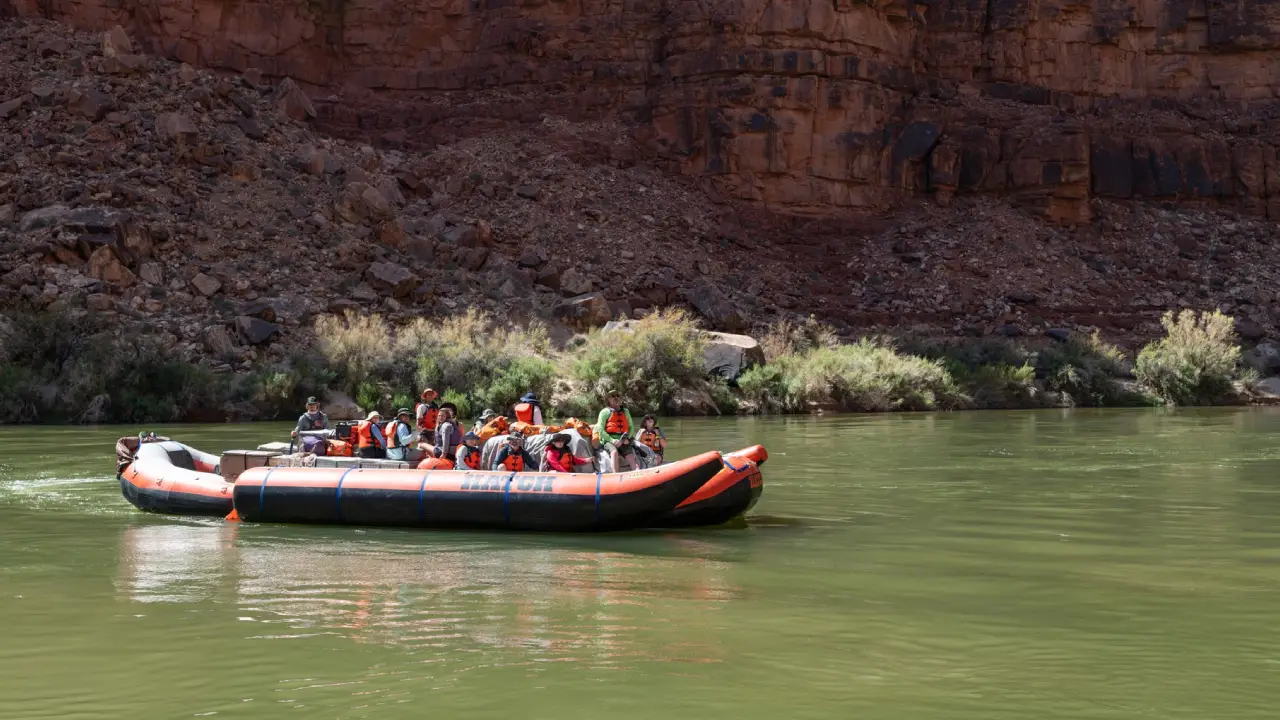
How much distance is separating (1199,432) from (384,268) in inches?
817

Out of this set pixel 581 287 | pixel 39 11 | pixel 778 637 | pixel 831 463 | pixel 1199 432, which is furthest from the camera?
pixel 39 11

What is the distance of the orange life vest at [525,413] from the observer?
15.5 m

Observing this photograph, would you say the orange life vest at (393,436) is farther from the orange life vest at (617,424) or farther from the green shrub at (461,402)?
the green shrub at (461,402)

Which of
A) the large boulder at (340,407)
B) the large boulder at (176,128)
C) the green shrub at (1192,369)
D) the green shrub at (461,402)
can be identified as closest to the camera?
the large boulder at (340,407)

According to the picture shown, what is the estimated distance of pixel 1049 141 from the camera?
163 feet

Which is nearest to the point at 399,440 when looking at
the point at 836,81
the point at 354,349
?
the point at 354,349

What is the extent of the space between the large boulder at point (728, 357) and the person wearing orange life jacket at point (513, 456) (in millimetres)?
18943

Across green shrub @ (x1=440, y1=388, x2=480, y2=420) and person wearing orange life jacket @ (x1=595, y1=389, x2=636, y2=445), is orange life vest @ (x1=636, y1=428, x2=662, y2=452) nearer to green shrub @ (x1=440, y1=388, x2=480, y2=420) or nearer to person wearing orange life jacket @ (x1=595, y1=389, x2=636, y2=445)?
person wearing orange life jacket @ (x1=595, y1=389, x2=636, y2=445)

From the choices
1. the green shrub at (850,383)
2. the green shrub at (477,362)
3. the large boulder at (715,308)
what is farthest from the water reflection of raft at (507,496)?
the large boulder at (715,308)

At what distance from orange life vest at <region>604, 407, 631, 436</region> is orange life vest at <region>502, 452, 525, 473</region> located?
1538mm

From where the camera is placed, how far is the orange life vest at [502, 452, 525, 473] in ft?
45.8

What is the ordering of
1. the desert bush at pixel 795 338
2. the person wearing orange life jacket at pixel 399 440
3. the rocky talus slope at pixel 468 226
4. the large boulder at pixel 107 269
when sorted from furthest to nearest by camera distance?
the desert bush at pixel 795 338 < the rocky talus slope at pixel 468 226 < the large boulder at pixel 107 269 < the person wearing orange life jacket at pixel 399 440

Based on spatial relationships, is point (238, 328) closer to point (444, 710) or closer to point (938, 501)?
point (938, 501)

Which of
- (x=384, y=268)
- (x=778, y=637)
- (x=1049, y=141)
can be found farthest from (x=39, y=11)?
(x=778, y=637)
